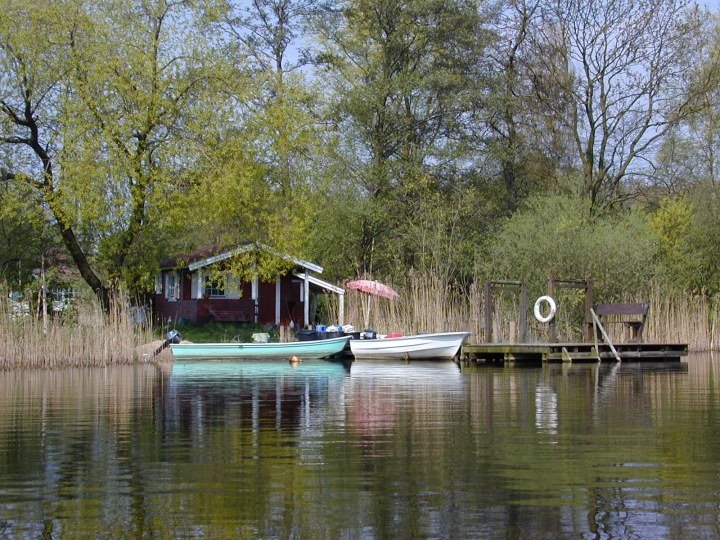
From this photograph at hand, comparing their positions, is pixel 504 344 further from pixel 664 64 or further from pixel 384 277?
pixel 664 64

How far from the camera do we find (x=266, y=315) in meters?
47.6

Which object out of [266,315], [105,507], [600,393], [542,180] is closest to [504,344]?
[600,393]

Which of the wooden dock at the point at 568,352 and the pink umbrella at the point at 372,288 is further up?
the pink umbrella at the point at 372,288

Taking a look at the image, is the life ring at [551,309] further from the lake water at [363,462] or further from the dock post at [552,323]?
the lake water at [363,462]

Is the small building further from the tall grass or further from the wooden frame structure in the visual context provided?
the wooden frame structure

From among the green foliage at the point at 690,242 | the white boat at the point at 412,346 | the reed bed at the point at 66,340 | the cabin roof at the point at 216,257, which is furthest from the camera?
the green foliage at the point at 690,242

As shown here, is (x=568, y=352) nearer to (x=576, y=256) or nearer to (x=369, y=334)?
(x=576, y=256)

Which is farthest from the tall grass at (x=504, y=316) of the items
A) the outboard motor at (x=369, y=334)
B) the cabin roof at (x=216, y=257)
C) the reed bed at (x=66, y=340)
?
the reed bed at (x=66, y=340)

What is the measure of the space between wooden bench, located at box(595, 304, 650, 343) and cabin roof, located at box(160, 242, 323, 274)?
12426 mm

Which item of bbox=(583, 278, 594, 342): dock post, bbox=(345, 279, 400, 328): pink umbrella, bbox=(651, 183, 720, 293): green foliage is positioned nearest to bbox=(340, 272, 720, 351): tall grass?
bbox=(345, 279, 400, 328): pink umbrella

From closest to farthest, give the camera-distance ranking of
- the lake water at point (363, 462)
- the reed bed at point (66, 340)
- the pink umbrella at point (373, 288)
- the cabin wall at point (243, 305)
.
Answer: the lake water at point (363, 462) < the reed bed at point (66, 340) < the pink umbrella at point (373, 288) < the cabin wall at point (243, 305)

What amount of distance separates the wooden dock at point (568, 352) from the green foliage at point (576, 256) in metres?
4.11

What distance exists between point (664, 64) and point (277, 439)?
118ft

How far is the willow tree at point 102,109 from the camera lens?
36000 millimetres
